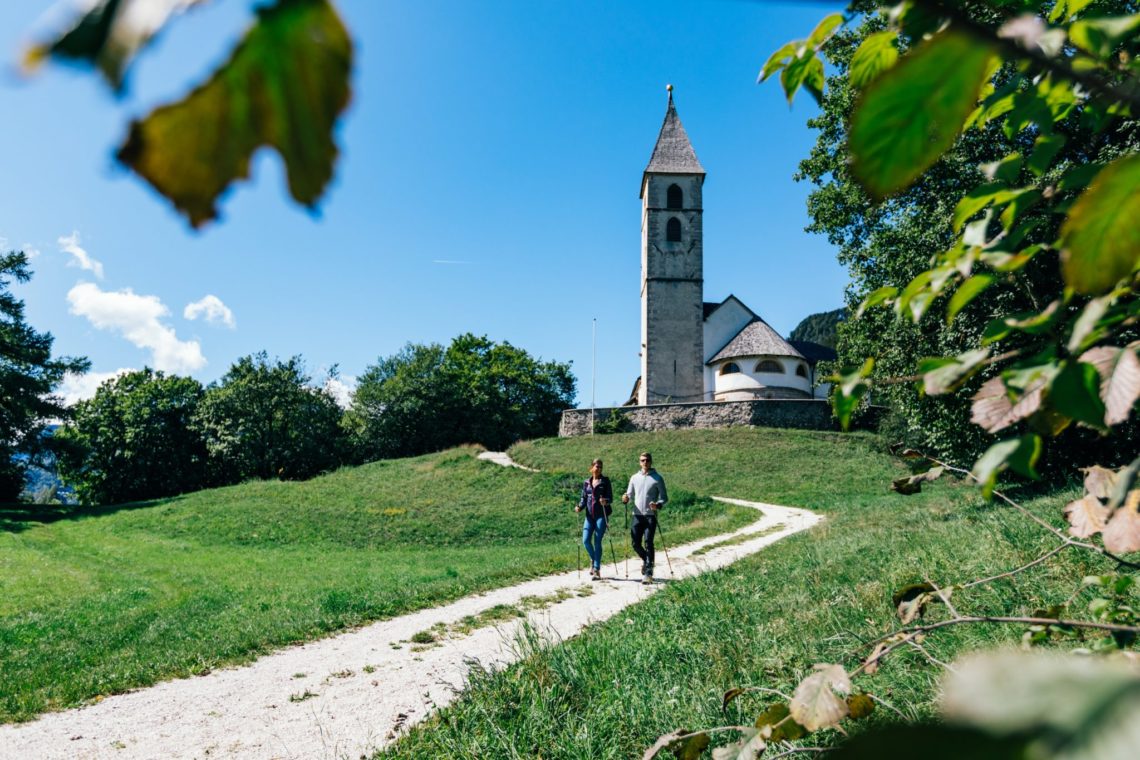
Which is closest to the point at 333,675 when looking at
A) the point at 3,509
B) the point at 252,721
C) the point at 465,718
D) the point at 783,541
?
the point at 252,721

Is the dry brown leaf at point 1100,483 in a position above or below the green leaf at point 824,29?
below

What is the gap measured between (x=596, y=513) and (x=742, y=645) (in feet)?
19.9

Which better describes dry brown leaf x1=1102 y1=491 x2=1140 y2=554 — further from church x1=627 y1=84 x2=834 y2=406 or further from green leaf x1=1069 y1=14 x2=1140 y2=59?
church x1=627 y1=84 x2=834 y2=406

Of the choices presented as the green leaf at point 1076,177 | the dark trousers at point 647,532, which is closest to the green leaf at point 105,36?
the green leaf at point 1076,177

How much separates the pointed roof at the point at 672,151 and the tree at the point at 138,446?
32.9 m

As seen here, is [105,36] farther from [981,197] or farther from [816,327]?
[816,327]

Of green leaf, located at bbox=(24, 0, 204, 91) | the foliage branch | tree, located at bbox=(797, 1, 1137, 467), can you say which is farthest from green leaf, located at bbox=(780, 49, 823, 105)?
tree, located at bbox=(797, 1, 1137, 467)

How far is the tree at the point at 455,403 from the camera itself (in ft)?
147

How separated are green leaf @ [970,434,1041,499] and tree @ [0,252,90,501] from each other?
39427 millimetres

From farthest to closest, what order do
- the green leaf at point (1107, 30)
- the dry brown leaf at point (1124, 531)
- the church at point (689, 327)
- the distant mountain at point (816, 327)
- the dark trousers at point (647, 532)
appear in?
1. the distant mountain at point (816, 327)
2. the church at point (689, 327)
3. the dark trousers at point (647, 532)
4. the dry brown leaf at point (1124, 531)
5. the green leaf at point (1107, 30)

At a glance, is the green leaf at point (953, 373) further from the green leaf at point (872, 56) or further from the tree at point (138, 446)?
the tree at point (138, 446)

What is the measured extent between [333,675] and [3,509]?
32154 mm

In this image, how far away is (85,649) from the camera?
7020 millimetres

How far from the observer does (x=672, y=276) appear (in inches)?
1519
